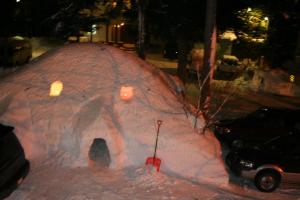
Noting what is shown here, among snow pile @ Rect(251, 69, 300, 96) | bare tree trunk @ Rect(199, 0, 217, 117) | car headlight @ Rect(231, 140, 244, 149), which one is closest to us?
car headlight @ Rect(231, 140, 244, 149)

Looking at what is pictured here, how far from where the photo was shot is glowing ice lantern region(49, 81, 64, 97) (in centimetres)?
1023

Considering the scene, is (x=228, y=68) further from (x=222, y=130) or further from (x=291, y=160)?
(x=291, y=160)

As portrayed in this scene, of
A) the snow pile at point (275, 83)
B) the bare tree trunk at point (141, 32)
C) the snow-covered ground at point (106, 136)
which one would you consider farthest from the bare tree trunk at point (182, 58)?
the snow-covered ground at point (106, 136)

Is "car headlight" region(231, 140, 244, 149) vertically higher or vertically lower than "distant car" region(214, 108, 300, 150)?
lower

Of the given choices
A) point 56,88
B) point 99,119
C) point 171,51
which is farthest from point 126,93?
point 171,51

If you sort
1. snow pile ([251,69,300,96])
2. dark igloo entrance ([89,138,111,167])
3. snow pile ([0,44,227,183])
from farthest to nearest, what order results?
snow pile ([251,69,300,96])
dark igloo entrance ([89,138,111,167])
snow pile ([0,44,227,183])

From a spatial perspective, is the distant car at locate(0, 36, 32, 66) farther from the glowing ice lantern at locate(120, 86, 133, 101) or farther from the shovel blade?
the shovel blade

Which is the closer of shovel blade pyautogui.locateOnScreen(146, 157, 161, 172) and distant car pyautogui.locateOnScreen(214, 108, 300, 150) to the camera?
shovel blade pyautogui.locateOnScreen(146, 157, 161, 172)

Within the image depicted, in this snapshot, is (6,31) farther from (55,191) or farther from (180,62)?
(55,191)

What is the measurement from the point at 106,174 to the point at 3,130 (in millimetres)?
2761

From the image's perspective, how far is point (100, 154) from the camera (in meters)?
9.96

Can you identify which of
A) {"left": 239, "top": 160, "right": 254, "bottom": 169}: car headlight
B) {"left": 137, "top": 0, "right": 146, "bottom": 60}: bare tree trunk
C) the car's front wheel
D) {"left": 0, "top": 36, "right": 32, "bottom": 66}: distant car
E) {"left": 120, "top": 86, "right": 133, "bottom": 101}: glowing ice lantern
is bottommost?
the car's front wheel

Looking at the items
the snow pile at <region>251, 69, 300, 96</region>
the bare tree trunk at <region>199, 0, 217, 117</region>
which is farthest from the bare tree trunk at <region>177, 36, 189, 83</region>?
the bare tree trunk at <region>199, 0, 217, 117</region>

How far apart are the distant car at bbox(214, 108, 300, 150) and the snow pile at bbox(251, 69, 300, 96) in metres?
11.5
